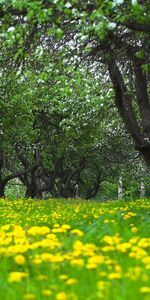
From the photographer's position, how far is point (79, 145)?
1052 inches

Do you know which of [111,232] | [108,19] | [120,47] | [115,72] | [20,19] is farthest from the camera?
[115,72]

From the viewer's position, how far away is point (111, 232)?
18.2ft

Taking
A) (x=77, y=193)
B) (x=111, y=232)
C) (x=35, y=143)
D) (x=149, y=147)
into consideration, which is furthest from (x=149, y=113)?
(x=77, y=193)

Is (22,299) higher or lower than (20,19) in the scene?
lower

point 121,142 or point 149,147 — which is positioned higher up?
point 121,142

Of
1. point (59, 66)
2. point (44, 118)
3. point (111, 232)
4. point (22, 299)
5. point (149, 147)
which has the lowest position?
point (22, 299)

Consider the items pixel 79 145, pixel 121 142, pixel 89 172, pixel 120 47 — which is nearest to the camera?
pixel 120 47

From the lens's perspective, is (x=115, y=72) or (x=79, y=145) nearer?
(x=115, y=72)

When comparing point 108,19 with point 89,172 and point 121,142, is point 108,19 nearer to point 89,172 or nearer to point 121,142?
point 121,142

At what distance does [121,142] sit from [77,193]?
12.8 meters

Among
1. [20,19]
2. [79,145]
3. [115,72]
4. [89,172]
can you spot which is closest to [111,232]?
[20,19]

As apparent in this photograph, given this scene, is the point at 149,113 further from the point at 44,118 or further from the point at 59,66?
the point at 44,118

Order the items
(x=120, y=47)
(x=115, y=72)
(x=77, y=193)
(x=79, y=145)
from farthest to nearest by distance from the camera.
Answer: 1. (x=77, y=193)
2. (x=79, y=145)
3. (x=115, y=72)
4. (x=120, y=47)

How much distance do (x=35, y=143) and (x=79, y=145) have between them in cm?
308
